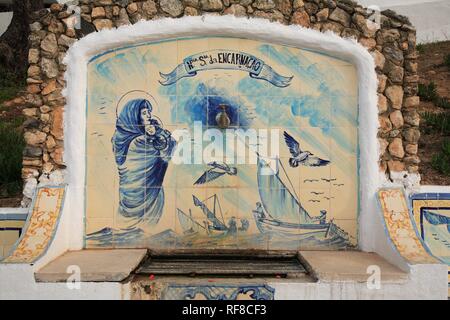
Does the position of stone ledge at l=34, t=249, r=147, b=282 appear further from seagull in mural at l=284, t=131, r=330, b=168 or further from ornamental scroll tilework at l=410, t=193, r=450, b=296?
ornamental scroll tilework at l=410, t=193, r=450, b=296

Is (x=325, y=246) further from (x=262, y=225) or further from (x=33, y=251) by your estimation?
(x=33, y=251)

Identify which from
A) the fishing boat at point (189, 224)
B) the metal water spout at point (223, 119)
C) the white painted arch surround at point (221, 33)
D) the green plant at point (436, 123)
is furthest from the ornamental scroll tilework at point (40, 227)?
the green plant at point (436, 123)

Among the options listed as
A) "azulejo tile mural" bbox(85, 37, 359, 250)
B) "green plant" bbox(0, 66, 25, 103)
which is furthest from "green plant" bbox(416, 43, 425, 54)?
"green plant" bbox(0, 66, 25, 103)

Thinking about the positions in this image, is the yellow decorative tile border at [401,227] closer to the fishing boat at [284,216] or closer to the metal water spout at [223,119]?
the fishing boat at [284,216]

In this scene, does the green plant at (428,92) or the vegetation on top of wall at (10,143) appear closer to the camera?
the vegetation on top of wall at (10,143)

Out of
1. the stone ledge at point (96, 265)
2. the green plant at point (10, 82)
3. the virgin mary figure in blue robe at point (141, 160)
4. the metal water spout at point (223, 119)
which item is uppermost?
the green plant at point (10, 82)

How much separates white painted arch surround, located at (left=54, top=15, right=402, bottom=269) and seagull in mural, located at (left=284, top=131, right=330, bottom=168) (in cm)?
51

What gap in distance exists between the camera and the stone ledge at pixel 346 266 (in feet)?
16.1

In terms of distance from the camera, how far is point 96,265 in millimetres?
5258

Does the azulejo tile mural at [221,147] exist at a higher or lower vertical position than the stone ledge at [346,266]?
higher

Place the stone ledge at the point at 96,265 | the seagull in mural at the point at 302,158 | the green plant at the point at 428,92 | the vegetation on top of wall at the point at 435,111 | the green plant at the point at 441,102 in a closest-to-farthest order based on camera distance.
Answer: the stone ledge at the point at 96,265 < the seagull in mural at the point at 302,158 < the vegetation on top of wall at the point at 435,111 < the green plant at the point at 441,102 < the green plant at the point at 428,92

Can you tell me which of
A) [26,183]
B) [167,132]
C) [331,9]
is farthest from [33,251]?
[331,9]

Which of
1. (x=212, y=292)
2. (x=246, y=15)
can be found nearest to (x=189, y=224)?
(x=212, y=292)

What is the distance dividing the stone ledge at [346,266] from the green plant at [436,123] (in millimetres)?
4493
